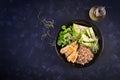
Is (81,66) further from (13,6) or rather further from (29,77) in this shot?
(13,6)

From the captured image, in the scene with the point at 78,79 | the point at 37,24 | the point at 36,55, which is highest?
the point at 37,24

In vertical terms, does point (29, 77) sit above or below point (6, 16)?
below

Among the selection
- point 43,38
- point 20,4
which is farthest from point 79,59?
point 20,4

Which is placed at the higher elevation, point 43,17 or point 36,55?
point 43,17

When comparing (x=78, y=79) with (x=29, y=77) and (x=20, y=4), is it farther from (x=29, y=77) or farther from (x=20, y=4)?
(x=20, y=4)

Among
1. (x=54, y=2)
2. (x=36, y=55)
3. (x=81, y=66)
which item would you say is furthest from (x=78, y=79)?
(x=54, y=2)
